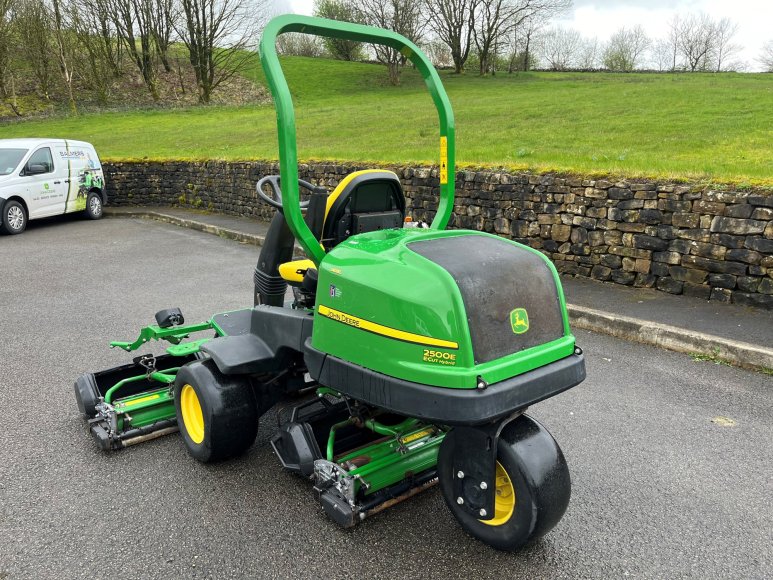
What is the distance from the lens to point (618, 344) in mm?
5660

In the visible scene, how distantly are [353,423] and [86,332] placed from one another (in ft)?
13.1

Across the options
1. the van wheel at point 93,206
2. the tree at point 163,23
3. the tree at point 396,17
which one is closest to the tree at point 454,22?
the tree at point 396,17

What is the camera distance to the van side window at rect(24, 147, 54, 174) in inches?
511

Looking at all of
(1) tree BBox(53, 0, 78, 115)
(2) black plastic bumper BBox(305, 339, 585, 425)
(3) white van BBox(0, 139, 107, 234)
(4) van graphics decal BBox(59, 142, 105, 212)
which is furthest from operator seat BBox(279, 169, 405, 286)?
(1) tree BBox(53, 0, 78, 115)

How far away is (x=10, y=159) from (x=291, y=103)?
12.6 meters

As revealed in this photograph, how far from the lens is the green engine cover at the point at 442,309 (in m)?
2.33

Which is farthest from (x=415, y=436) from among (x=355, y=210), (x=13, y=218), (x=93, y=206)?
(x=93, y=206)

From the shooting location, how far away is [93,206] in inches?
575

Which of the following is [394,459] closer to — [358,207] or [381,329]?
[381,329]

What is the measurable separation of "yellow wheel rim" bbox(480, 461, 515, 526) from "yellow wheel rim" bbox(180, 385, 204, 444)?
178 centimetres

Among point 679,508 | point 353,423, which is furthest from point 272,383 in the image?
point 679,508

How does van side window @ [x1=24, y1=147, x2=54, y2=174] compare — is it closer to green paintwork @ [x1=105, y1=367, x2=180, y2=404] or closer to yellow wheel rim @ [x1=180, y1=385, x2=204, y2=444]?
green paintwork @ [x1=105, y1=367, x2=180, y2=404]

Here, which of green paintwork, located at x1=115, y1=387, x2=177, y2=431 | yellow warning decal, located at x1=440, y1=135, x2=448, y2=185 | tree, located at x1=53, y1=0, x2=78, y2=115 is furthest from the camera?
tree, located at x1=53, y1=0, x2=78, y2=115

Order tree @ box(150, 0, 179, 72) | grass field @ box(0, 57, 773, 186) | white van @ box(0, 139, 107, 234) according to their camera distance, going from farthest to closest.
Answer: tree @ box(150, 0, 179, 72) < white van @ box(0, 139, 107, 234) < grass field @ box(0, 57, 773, 186)
